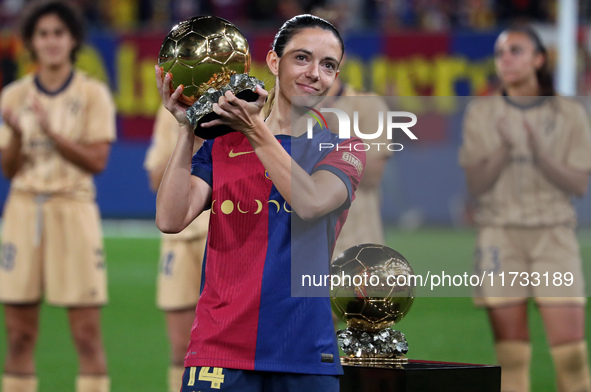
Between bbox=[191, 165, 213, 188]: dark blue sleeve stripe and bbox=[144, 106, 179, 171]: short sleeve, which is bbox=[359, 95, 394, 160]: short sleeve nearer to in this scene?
bbox=[144, 106, 179, 171]: short sleeve

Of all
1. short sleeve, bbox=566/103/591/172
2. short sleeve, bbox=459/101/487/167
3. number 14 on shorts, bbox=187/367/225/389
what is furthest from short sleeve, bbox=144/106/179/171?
number 14 on shorts, bbox=187/367/225/389

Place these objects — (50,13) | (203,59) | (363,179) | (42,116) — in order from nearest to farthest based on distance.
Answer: (203,59), (363,179), (42,116), (50,13)

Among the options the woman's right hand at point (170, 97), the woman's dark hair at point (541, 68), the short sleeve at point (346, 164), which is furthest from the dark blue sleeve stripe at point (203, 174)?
the woman's dark hair at point (541, 68)

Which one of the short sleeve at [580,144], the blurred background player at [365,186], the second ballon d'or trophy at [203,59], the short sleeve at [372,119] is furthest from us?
the short sleeve at [580,144]

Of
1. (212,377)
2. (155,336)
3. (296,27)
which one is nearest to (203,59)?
(296,27)

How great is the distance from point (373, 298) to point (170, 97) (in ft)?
2.97

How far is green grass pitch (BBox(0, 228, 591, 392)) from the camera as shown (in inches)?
237

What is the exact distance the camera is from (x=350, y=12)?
16938 millimetres

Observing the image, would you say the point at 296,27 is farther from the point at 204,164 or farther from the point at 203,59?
the point at 204,164

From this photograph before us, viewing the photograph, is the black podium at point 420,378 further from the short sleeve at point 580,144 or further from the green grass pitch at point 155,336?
the short sleeve at point 580,144

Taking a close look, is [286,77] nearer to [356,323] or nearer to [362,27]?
[356,323]

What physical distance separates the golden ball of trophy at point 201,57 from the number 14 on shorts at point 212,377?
0.69 m

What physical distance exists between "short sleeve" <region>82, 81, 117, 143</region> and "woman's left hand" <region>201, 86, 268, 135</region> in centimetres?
304

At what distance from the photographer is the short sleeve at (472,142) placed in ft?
15.2
